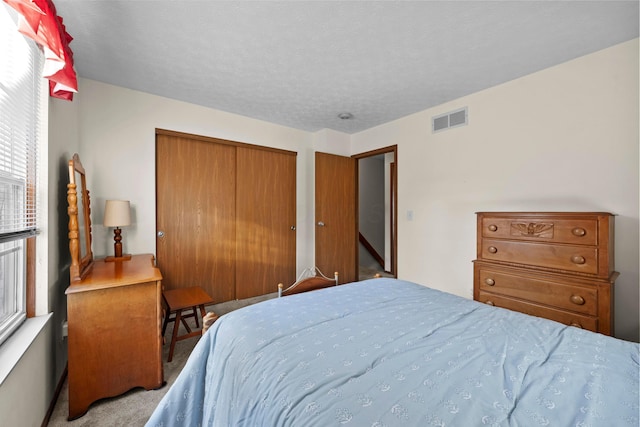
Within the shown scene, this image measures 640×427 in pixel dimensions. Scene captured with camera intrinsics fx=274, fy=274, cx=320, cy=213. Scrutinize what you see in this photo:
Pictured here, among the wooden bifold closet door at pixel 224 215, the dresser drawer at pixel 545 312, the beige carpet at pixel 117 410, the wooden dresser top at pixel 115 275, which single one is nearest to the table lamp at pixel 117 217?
the wooden dresser top at pixel 115 275

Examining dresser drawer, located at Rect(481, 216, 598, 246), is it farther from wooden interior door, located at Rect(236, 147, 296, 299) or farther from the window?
the window

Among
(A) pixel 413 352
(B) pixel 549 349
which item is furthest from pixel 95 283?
(B) pixel 549 349

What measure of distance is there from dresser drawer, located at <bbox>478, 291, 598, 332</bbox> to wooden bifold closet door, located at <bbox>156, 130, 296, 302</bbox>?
2486mm

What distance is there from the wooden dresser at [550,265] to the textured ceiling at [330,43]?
1.26 m

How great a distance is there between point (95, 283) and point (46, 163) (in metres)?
0.74

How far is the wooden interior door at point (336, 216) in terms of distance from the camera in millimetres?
3984

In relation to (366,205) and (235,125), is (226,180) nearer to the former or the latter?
(235,125)

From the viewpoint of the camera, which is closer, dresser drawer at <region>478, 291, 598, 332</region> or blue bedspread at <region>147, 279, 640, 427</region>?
blue bedspread at <region>147, 279, 640, 427</region>

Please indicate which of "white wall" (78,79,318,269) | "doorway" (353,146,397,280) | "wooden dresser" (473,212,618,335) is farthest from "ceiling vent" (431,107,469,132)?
"white wall" (78,79,318,269)

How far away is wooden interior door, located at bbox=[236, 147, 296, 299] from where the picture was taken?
352cm

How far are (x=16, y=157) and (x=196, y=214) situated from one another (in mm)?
1860

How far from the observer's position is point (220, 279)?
336 cm

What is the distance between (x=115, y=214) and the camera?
2.38 m

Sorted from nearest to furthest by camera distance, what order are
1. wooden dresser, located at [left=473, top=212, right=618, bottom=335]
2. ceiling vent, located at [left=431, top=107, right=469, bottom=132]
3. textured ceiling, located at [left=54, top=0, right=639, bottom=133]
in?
textured ceiling, located at [left=54, top=0, right=639, bottom=133] → wooden dresser, located at [left=473, top=212, right=618, bottom=335] → ceiling vent, located at [left=431, top=107, right=469, bottom=132]
